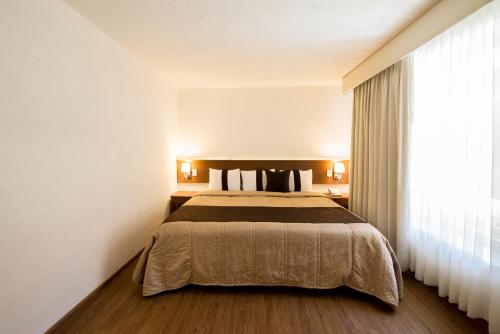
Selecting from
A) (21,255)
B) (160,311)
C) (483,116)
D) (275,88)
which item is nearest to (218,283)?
(160,311)

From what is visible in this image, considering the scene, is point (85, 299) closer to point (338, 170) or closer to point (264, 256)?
point (264, 256)

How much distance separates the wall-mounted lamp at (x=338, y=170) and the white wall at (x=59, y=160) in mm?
3049

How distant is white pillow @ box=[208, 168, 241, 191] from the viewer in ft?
11.4

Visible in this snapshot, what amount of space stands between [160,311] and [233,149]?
2.61 m

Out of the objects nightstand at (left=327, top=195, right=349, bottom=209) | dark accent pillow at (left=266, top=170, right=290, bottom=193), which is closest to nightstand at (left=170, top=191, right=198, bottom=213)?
dark accent pillow at (left=266, top=170, right=290, bottom=193)

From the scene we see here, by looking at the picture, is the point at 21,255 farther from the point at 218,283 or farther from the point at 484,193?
the point at 484,193

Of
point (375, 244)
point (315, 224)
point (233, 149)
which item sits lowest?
point (375, 244)

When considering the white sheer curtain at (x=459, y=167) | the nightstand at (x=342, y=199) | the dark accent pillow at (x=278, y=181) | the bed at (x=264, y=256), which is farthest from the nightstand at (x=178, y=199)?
the white sheer curtain at (x=459, y=167)

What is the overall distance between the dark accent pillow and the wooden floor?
161 centimetres

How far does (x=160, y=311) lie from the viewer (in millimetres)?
1684

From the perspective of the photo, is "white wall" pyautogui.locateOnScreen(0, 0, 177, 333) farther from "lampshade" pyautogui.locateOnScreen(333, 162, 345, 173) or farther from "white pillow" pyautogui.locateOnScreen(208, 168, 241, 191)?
"lampshade" pyautogui.locateOnScreen(333, 162, 345, 173)

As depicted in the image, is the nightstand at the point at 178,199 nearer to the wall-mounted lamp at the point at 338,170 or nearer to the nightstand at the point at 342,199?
the nightstand at the point at 342,199

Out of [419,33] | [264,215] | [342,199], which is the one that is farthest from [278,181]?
[419,33]

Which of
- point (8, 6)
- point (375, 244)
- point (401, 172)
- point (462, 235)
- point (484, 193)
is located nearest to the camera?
point (8, 6)
